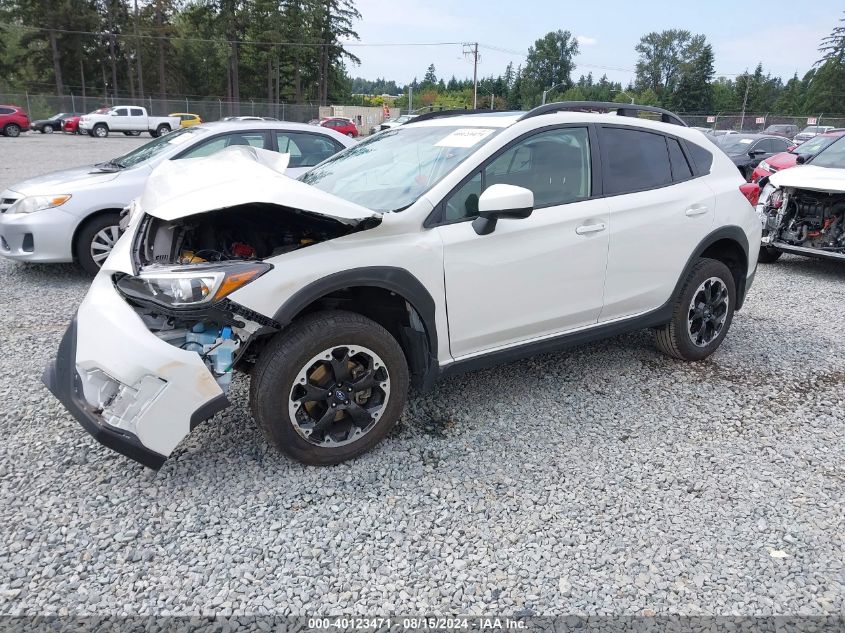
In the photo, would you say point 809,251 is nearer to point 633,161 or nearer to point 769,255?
point 769,255

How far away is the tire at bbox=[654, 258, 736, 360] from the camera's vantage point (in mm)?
4293

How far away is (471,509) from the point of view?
2812mm

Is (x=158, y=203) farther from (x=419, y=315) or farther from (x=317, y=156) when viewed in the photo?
(x=317, y=156)

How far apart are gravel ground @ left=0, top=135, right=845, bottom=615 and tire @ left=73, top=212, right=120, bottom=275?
6.89 feet

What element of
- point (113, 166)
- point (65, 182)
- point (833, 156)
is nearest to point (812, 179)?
point (833, 156)

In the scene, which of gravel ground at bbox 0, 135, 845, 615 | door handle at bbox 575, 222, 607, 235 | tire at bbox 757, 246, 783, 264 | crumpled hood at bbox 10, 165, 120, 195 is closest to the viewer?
gravel ground at bbox 0, 135, 845, 615

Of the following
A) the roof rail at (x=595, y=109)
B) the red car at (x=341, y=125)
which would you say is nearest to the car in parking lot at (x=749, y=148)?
the roof rail at (x=595, y=109)

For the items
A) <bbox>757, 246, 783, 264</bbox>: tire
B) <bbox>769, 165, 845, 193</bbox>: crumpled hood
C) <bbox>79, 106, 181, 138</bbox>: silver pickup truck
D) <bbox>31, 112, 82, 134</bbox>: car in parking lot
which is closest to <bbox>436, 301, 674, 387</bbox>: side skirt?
<bbox>769, 165, 845, 193</bbox>: crumpled hood

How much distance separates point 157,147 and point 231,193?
4.77 meters

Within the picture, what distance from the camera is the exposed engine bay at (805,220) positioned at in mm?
7250

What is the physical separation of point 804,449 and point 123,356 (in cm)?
356

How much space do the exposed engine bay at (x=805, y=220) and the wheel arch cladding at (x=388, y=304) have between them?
625 cm

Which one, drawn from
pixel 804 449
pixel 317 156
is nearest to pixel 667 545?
pixel 804 449

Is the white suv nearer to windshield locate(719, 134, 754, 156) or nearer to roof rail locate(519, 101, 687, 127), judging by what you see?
roof rail locate(519, 101, 687, 127)
